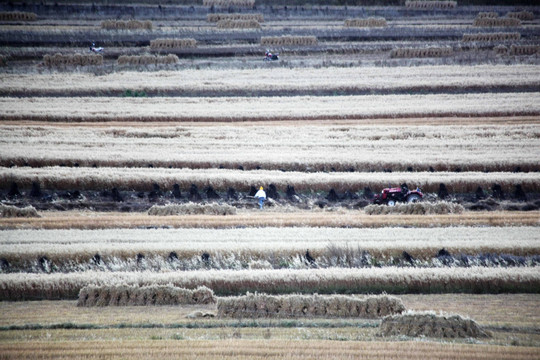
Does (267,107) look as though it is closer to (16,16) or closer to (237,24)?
(237,24)

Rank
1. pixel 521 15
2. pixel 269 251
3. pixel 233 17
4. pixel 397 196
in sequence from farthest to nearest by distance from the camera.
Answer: pixel 233 17 < pixel 521 15 < pixel 397 196 < pixel 269 251

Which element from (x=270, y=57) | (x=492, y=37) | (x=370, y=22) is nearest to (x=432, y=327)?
(x=270, y=57)

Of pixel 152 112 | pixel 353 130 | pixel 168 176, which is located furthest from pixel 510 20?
pixel 168 176

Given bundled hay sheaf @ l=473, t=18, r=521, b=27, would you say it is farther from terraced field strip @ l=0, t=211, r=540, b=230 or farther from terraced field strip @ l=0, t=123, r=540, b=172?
terraced field strip @ l=0, t=211, r=540, b=230

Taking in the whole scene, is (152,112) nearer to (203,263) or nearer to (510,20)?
(203,263)

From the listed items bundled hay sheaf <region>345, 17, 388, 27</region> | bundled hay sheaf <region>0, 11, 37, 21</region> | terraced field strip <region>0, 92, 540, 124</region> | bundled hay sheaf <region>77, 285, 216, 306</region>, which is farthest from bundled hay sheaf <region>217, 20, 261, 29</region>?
bundled hay sheaf <region>77, 285, 216, 306</region>

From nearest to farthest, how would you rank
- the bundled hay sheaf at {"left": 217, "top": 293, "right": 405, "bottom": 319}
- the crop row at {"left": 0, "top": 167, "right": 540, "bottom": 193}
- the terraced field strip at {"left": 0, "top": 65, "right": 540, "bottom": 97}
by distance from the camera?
the bundled hay sheaf at {"left": 217, "top": 293, "right": 405, "bottom": 319} → the crop row at {"left": 0, "top": 167, "right": 540, "bottom": 193} → the terraced field strip at {"left": 0, "top": 65, "right": 540, "bottom": 97}
